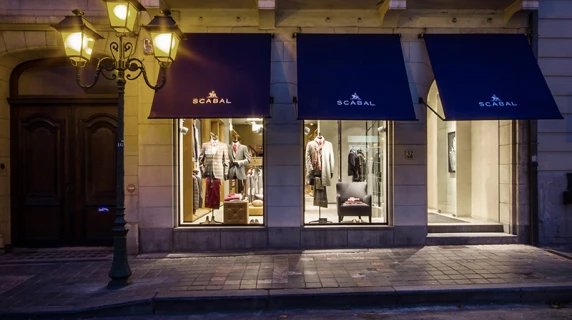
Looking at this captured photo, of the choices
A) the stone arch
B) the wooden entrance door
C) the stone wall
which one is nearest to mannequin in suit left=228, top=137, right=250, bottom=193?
the wooden entrance door

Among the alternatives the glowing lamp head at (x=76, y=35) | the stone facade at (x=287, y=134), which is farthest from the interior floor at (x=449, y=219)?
the glowing lamp head at (x=76, y=35)

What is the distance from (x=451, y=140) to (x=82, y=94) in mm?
9956

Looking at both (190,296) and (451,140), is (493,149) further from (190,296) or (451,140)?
(190,296)

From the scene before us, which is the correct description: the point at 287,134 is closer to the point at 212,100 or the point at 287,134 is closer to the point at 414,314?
the point at 212,100

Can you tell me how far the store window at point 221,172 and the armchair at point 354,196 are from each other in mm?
2028

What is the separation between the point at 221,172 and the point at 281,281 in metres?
4.44

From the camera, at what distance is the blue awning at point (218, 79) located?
8.87 m

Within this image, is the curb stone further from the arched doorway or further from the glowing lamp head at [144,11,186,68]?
the arched doorway

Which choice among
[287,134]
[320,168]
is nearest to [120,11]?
[287,134]

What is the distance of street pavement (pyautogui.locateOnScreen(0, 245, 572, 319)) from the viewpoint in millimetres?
6527

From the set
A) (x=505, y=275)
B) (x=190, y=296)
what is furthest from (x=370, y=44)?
(x=190, y=296)

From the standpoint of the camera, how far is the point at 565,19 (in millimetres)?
10023

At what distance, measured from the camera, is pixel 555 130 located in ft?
33.0

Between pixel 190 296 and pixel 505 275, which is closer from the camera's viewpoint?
pixel 190 296
